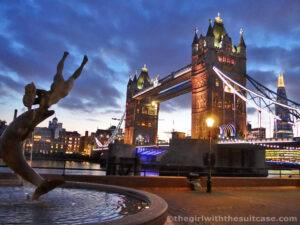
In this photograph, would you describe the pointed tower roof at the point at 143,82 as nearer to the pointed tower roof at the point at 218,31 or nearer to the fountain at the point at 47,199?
the pointed tower roof at the point at 218,31

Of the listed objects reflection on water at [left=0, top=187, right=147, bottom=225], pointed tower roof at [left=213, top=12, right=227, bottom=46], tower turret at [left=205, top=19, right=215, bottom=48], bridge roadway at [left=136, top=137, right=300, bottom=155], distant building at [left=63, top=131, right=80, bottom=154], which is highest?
pointed tower roof at [left=213, top=12, right=227, bottom=46]

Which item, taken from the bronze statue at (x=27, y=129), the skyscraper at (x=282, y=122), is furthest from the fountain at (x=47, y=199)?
the skyscraper at (x=282, y=122)

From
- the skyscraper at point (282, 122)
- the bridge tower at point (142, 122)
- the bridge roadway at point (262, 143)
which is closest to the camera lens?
the bridge roadway at point (262, 143)

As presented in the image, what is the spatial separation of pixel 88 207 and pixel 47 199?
1.27 m

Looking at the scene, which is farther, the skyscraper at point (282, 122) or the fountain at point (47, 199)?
the skyscraper at point (282, 122)

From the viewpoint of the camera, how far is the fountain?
5083mm

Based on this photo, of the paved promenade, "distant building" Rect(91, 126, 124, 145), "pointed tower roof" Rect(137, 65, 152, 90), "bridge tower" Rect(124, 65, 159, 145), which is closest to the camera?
the paved promenade

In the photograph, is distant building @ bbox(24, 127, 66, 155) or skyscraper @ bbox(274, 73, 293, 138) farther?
distant building @ bbox(24, 127, 66, 155)

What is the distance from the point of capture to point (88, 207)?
607 centimetres

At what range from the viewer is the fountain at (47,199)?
16.7 ft

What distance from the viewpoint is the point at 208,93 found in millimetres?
53969

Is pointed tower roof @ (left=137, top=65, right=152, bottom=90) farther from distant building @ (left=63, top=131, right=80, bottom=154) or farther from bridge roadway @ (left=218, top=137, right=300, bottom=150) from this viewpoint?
bridge roadway @ (left=218, top=137, right=300, bottom=150)

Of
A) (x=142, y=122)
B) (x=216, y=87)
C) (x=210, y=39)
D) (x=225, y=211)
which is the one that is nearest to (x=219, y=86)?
(x=216, y=87)

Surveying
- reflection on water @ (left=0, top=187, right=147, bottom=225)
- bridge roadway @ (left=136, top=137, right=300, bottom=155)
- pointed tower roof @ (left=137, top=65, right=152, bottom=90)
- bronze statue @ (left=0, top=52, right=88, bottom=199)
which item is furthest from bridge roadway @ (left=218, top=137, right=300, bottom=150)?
pointed tower roof @ (left=137, top=65, right=152, bottom=90)
